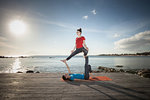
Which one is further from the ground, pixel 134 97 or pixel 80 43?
pixel 80 43

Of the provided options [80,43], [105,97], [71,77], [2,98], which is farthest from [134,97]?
[2,98]

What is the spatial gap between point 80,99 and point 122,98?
1.33m

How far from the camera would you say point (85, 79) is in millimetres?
4727

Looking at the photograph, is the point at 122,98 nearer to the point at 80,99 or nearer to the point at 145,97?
the point at 145,97

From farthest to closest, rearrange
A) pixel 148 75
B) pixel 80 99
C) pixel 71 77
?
pixel 148 75
pixel 71 77
pixel 80 99

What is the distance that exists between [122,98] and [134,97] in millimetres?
406

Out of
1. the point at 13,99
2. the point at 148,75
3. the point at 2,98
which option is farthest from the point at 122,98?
the point at 148,75

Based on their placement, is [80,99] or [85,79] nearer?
[80,99]

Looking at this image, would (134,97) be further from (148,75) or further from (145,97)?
(148,75)

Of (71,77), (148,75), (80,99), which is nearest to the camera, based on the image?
(80,99)

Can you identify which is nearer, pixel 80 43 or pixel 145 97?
pixel 145 97

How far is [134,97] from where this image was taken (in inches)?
104

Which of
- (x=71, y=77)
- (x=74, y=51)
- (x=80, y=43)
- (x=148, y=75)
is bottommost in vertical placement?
(x=148, y=75)

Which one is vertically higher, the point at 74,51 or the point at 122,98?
the point at 74,51
